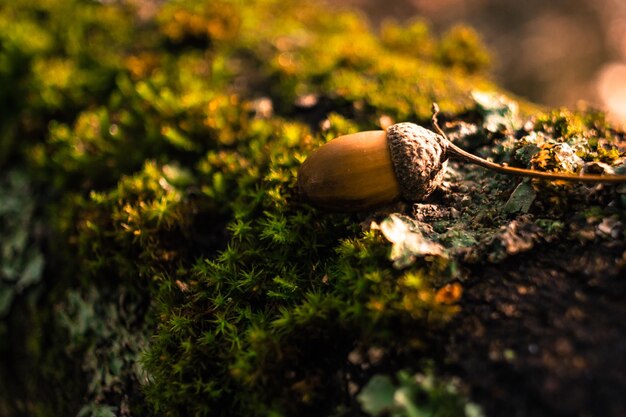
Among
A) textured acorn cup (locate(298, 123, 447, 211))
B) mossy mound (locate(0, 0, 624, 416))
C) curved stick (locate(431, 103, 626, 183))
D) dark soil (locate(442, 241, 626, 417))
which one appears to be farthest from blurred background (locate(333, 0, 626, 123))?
dark soil (locate(442, 241, 626, 417))

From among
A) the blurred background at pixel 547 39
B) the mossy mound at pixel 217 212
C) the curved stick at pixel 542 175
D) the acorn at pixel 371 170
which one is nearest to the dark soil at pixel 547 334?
the mossy mound at pixel 217 212

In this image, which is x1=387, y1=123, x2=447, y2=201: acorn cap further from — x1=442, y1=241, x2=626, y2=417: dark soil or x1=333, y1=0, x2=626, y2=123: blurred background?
x1=333, y1=0, x2=626, y2=123: blurred background

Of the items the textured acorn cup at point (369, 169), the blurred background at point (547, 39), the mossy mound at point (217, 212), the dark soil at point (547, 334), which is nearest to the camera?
the dark soil at point (547, 334)

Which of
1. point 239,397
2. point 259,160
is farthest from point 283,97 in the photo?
point 239,397

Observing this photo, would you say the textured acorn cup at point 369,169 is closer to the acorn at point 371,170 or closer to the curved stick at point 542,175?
the acorn at point 371,170

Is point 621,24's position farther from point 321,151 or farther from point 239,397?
point 239,397

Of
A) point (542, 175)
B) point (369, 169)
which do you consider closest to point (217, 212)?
point (369, 169)
